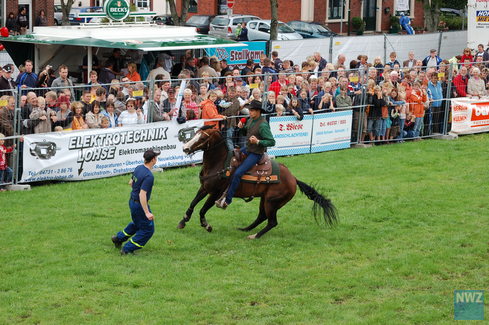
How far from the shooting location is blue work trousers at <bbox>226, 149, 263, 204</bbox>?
47.8 ft

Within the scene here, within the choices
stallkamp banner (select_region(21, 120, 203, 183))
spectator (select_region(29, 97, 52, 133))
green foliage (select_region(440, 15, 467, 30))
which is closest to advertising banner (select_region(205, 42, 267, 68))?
stallkamp banner (select_region(21, 120, 203, 183))

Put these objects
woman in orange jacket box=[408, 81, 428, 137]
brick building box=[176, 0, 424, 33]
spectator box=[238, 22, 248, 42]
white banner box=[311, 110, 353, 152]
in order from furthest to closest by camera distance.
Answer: brick building box=[176, 0, 424, 33] < spectator box=[238, 22, 248, 42] < woman in orange jacket box=[408, 81, 428, 137] < white banner box=[311, 110, 353, 152]

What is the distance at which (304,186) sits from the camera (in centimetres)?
1490

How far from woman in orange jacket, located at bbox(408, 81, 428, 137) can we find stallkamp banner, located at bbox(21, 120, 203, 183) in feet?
21.6

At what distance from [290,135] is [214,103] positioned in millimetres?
2276

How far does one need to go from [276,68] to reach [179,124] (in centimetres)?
732

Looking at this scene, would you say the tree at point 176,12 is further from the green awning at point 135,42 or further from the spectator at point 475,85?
the spectator at point 475,85

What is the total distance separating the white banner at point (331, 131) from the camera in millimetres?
22219

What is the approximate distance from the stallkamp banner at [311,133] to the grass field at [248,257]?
6.73 feet

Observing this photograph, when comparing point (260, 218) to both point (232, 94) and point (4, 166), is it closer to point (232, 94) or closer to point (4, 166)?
point (4, 166)

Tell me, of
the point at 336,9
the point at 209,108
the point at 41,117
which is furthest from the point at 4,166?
the point at 336,9

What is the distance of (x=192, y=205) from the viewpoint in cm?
1498

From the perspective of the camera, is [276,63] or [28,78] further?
[276,63]

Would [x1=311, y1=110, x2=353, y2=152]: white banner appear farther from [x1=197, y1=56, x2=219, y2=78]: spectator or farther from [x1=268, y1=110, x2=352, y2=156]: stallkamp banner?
[x1=197, y1=56, x2=219, y2=78]: spectator
